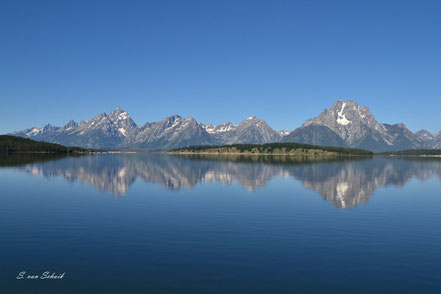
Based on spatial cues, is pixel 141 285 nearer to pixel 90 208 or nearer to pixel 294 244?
pixel 294 244

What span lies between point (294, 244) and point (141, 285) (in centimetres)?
1623

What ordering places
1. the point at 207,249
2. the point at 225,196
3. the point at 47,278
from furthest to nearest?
the point at 225,196, the point at 207,249, the point at 47,278

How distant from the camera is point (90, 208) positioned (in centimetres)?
4906

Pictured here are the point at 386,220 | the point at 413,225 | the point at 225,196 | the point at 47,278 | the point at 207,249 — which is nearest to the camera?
the point at 47,278

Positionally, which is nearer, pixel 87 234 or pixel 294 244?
pixel 294 244

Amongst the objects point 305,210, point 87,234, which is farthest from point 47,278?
point 305,210

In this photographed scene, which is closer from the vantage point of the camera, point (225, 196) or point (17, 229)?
point (17, 229)

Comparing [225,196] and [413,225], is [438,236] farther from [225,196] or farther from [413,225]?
[225,196]

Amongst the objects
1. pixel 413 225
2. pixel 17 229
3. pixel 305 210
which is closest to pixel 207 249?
pixel 17 229

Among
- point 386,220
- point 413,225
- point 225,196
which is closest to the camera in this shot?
point 413,225

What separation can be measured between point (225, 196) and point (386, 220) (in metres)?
29.1

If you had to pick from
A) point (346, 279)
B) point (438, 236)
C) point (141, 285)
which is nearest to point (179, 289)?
point (141, 285)

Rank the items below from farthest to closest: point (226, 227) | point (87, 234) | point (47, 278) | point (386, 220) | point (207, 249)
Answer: point (386, 220) → point (226, 227) → point (87, 234) → point (207, 249) → point (47, 278)

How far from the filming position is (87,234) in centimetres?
3425
